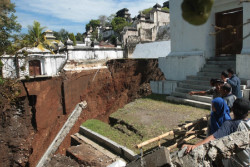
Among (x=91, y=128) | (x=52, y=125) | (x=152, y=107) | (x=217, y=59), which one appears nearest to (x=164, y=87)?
(x=152, y=107)

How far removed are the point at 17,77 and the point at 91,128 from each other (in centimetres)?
499

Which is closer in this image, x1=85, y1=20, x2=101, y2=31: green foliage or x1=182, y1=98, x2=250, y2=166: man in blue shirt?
x1=182, y1=98, x2=250, y2=166: man in blue shirt

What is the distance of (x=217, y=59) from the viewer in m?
7.52

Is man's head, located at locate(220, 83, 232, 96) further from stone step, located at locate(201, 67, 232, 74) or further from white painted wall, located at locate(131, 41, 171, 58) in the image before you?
white painted wall, located at locate(131, 41, 171, 58)

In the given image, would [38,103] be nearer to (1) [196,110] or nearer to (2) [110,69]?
(2) [110,69]

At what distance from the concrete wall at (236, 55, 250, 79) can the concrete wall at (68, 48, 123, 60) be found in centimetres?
807

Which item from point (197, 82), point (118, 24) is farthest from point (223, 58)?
point (118, 24)

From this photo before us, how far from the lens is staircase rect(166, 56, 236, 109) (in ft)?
21.3

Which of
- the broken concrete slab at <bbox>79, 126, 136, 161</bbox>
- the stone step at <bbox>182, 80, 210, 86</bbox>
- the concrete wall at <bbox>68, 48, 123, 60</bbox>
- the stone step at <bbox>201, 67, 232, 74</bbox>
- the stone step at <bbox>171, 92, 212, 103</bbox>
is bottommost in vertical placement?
the broken concrete slab at <bbox>79, 126, 136, 161</bbox>

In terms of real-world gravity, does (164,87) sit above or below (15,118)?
above

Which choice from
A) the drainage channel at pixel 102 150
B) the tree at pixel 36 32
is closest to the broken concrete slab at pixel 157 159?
the drainage channel at pixel 102 150

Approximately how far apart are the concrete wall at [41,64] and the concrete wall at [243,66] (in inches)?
319

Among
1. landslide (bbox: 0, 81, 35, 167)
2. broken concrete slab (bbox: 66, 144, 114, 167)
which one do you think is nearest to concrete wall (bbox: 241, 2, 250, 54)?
broken concrete slab (bbox: 66, 144, 114, 167)

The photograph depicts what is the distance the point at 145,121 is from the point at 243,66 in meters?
3.66
